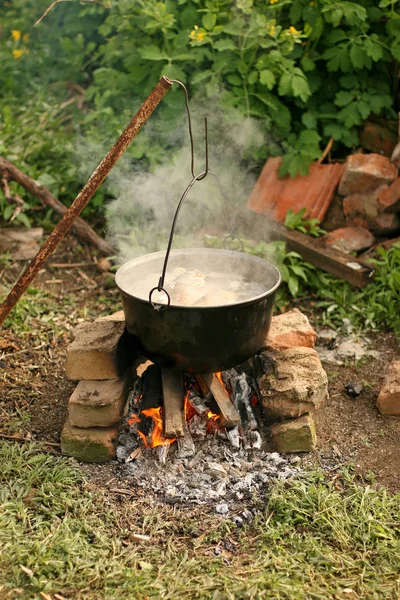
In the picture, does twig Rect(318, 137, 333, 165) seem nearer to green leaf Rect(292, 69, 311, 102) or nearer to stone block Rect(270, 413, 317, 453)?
green leaf Rect(292, 69, 311, 102)

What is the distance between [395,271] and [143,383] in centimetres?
235

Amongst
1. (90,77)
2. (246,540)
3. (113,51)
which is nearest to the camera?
(246,540)

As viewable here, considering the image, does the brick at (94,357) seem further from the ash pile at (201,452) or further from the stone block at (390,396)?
the stone block at (390,396)

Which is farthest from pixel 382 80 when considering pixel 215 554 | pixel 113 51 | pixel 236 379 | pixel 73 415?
pixel 215 554

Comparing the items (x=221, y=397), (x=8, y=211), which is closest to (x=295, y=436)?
(x=221, y=397)

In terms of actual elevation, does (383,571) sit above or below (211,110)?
below

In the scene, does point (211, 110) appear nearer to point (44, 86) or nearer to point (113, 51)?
point (113, 51)

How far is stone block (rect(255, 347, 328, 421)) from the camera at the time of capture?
3344mm

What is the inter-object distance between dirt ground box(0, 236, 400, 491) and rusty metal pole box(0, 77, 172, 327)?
755 millimetres

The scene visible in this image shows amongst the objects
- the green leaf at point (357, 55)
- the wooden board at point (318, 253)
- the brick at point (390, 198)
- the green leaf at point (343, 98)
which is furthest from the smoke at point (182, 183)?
the brick at point (390, 198)

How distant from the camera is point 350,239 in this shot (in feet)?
17.5

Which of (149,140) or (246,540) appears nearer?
(246,540)

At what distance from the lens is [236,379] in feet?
12.0

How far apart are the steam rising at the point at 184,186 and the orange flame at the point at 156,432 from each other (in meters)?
2.09
